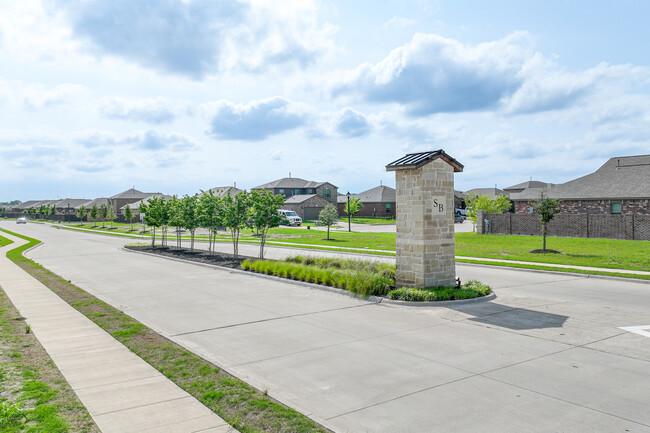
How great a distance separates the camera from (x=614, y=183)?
3912cm

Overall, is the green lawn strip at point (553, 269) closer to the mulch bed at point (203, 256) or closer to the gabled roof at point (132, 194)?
the mulch bed at point (203, 256)

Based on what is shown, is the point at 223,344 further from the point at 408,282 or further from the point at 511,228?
the point at 511,228

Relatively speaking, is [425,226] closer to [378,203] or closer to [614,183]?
[614,183]

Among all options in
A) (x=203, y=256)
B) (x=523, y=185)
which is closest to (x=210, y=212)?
(x=203, y=256)

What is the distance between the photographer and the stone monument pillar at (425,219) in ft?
43.5

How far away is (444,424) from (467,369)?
6.68 ft

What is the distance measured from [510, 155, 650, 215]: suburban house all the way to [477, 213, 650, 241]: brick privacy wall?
2.96 meters

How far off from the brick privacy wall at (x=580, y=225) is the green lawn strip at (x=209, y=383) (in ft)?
109

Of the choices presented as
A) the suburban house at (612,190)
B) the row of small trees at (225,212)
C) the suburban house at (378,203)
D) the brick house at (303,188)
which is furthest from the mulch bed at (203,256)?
the brick house at (303,188)

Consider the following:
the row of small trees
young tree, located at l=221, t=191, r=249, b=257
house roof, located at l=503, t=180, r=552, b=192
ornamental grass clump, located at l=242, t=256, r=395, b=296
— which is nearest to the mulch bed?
the row of small trees

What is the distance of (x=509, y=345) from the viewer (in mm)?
8625

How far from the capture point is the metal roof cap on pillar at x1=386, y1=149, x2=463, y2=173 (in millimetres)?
13297

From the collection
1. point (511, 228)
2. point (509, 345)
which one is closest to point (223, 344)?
point (509, 345)

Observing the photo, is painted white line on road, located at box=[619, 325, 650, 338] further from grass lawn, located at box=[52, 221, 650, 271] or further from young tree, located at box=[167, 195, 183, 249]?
young tree, located at box=[167, 195, 183, 249]
